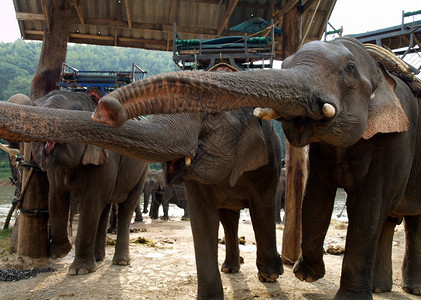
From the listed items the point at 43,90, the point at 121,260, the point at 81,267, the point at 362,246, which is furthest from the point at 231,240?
the point at 43,90

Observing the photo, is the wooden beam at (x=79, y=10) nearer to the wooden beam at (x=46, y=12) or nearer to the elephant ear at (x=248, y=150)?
the wooden beam at (x=46, y=12)

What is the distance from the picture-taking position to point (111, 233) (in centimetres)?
1079

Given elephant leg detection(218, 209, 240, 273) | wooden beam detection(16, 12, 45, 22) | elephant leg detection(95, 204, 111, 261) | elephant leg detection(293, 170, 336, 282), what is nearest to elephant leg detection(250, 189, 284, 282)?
elephant leg detection(293, 170, 336, 282)

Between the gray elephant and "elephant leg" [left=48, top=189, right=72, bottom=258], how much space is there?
3117mm

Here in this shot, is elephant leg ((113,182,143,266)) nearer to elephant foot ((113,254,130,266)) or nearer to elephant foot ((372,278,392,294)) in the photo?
elephant foot ((113,254,130,266))

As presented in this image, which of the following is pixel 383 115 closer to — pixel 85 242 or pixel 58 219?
pixel 85 242

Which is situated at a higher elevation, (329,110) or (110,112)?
(329,110)

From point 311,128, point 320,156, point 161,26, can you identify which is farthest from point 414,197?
point 161,26

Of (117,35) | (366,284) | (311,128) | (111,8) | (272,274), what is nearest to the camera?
(311,128)

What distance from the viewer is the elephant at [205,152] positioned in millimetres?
2496

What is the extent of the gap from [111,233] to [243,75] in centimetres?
900

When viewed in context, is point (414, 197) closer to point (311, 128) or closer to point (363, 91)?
point (363, 91)

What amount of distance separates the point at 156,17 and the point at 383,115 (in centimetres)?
642

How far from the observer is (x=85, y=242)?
18.0 feet
